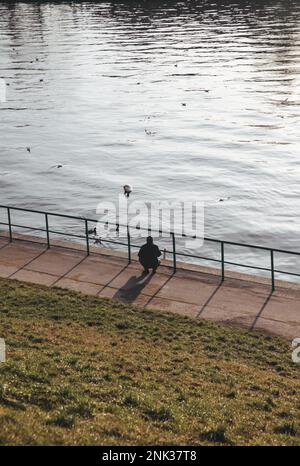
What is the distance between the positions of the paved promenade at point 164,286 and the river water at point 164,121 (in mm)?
12461

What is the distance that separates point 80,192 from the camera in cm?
4472

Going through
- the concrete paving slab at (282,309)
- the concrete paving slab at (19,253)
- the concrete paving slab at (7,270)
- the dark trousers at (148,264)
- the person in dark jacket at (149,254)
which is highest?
the person in dark jacket at (149,254)

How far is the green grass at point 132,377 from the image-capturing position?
1117cm

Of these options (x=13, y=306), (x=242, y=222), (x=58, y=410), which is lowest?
(x=242, y=222)

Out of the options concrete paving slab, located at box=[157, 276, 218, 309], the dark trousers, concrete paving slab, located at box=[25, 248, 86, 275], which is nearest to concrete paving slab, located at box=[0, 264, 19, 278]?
concrete paving slab, located at box=[25, 248, 86, 275]

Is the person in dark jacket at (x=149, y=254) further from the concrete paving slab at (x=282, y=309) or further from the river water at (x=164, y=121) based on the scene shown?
the river water at (x=164, y=121)

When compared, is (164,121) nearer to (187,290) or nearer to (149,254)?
(149,254)

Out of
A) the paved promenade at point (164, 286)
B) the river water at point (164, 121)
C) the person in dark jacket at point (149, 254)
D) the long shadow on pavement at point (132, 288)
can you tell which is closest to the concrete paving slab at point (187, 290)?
the paved promenade at point (164, 286)

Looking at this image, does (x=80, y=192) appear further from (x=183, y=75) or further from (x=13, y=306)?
(x=183, y=75)

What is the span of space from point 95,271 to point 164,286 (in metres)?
2.58

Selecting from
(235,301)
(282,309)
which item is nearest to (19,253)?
(235,301)
